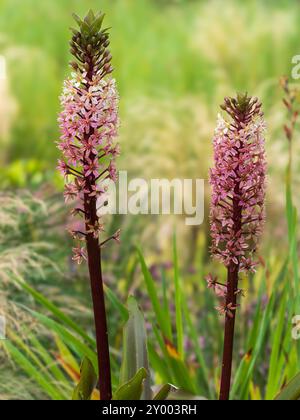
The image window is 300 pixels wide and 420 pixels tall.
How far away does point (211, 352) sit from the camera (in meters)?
3.48

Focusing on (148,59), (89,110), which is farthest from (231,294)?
(148,59)

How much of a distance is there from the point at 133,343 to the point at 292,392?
0.37m

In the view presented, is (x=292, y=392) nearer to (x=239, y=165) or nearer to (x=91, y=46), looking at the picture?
(x=239, y=165)

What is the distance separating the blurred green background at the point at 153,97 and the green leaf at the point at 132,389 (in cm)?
149

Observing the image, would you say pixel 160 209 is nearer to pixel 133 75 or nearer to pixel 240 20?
pixel 133 75

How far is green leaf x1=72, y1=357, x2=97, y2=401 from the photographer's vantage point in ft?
6.35

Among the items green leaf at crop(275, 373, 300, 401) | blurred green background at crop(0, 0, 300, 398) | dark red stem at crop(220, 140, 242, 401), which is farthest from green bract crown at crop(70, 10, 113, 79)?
blurred green background at crop(0, 0, 300, 398)

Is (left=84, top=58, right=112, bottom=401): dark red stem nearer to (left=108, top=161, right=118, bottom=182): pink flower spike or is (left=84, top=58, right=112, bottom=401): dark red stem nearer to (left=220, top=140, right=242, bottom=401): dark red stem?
(left=108, top=161, right=118, bottom=182): pink flower spike

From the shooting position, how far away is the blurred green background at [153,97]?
400 centimetres

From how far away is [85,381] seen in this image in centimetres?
195

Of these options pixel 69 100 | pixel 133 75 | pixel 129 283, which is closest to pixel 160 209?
pixel 129 283

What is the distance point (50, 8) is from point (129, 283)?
5593 millimetres

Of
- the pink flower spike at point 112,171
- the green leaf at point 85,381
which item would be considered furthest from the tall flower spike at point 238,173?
the green leaf at point 85,381
